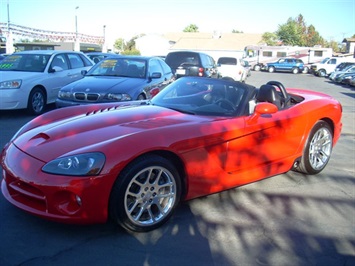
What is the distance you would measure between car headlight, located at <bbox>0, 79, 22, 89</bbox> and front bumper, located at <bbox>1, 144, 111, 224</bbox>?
560 cm

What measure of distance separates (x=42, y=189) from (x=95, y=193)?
42cm

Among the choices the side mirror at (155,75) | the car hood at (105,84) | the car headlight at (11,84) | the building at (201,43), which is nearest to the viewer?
the car hood at (105,84)

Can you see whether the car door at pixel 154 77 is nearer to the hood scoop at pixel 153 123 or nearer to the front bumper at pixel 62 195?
the hood scoop at pixel 153 123

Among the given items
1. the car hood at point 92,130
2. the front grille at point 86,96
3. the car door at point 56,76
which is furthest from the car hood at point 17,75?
the car hood at point 92,130

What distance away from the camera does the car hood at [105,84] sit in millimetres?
7359

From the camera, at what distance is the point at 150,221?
125 inches

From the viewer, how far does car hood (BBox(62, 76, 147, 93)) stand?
7359 millimetres

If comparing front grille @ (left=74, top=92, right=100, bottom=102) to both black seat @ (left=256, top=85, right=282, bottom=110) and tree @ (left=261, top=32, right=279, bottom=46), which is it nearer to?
black seat @ (left=256, top=85, right=282, bottom=110)

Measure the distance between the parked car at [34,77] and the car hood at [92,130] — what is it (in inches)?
185

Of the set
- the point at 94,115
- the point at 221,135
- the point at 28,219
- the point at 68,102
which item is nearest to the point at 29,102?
the point at 68,102

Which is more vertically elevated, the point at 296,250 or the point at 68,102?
the point at 68,102

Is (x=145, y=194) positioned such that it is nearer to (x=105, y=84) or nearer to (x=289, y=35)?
(x=105, y=84)

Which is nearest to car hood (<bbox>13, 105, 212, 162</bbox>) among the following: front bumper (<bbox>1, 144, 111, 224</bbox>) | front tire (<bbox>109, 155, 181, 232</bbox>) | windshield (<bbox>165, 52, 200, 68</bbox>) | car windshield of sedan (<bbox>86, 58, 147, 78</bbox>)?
front bumper (<bbox>1, 144, 111, 224</bbox>)

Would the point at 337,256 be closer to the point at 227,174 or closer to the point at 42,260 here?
the point at 227,174
